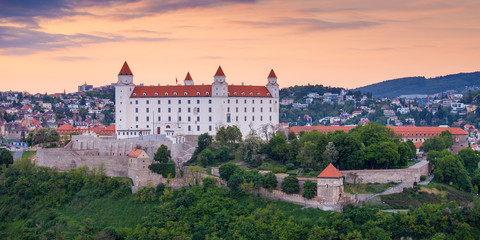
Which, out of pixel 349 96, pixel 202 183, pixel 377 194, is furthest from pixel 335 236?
pixel 349 96

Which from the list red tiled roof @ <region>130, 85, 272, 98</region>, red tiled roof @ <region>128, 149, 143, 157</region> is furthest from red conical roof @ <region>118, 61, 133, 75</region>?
red tiled roof @ <region>128, 149, 143, 157</region>

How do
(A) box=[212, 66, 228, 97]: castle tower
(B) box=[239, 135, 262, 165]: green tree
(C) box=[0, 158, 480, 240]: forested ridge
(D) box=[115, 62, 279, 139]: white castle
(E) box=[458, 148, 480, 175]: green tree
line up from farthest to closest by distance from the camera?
(A) box=[212, 66, 228, 97]: castle tower < (D) box=[115, 62, 279, 139]: white castle < (E) box=[458, 148, 480, 175]: green tree < (B) box=[239, 135, 262, 165]: green tree < (C) box=[0, 158, 480, 240]: forested ridge

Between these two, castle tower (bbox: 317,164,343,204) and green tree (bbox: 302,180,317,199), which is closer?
castle tower (bbox: 317,164,343,204)

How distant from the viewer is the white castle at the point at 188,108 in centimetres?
7069

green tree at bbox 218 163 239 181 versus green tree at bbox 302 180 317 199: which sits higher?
green tree at bbox 218 163 239 181

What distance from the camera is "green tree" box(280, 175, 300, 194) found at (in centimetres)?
5112

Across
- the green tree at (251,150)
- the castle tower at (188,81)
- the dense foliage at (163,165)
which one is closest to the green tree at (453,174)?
the green tree at (251,150)

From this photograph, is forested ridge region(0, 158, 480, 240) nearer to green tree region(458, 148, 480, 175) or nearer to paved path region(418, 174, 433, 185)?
paved path region(418, 174, 433, 185)

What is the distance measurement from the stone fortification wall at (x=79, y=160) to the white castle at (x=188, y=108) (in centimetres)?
800

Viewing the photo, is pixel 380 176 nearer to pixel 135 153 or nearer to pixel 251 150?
pixel 251 150

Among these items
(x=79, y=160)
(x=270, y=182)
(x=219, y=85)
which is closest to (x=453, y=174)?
(x=270, y=182)

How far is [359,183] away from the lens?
51.9 metres

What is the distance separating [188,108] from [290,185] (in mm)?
23500

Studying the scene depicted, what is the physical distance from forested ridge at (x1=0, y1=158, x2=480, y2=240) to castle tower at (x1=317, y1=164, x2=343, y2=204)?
1306 millimetres
